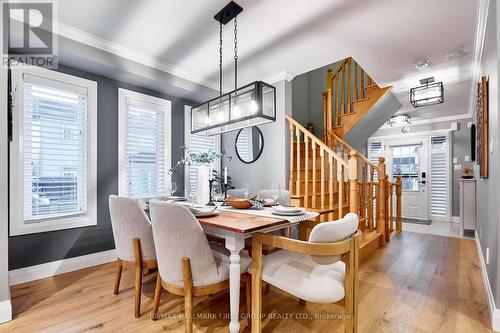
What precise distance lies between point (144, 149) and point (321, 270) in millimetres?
2948

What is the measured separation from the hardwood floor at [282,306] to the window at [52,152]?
687 mm

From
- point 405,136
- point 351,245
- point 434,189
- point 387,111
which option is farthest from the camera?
point 405,136

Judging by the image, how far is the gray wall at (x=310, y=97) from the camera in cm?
592

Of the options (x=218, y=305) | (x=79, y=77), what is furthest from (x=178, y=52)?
(x=218, y=305)

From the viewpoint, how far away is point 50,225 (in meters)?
2.72

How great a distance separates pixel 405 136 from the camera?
6.38 metres

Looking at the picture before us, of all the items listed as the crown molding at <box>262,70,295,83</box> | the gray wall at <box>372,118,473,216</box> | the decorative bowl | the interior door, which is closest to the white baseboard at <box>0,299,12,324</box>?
the decorative bowl

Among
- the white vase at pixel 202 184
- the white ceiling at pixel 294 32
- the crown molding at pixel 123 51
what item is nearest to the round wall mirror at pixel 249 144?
the white ceiling at pixel 294 32

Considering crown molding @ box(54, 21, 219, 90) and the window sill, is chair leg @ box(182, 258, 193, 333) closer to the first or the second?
the window sill

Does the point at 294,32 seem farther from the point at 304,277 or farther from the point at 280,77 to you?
the point at 304,277

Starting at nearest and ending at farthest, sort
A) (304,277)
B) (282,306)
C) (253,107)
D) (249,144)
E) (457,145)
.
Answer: (304,277)
(282,306)
(253,107)
(249,144)
(457,145)

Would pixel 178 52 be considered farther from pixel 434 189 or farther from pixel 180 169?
pixel 434 189

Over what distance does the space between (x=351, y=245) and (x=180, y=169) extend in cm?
308

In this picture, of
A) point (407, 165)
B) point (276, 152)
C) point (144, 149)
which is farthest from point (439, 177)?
point (144, 149)
